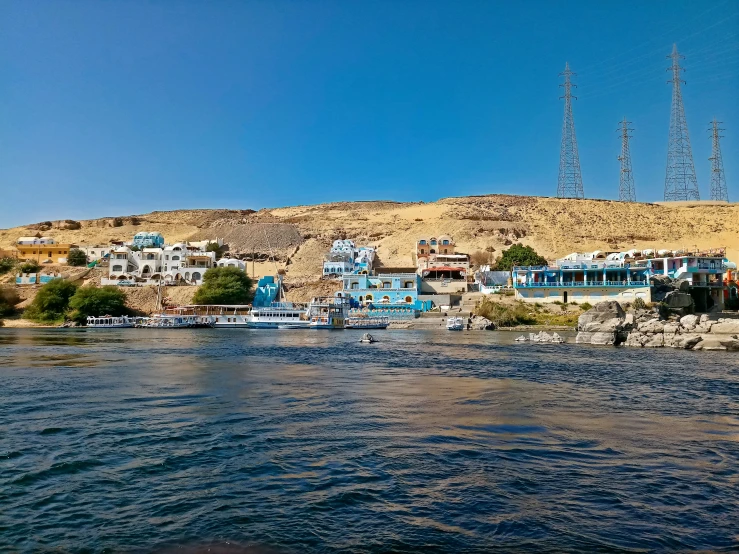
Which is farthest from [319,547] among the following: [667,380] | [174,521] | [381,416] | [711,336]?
[711,336]

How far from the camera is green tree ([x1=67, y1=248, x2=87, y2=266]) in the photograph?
88.3 metres

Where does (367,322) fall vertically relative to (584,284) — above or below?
below

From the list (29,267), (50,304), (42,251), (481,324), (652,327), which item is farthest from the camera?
(42,251)

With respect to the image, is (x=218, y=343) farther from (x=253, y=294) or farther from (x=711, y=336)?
(x=253, y=294)

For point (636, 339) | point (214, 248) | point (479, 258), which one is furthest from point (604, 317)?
point (214, 248)

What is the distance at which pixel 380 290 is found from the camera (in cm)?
6906

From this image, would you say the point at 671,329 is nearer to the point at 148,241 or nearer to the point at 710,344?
the point at 710,344

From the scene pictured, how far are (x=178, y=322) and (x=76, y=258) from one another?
37.3 meters

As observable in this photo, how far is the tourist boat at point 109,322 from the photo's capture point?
6159 centimetres

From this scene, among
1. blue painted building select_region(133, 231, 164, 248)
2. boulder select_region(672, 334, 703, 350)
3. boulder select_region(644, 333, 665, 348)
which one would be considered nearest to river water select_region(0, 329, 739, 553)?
boulder select_region(672, 334, 703, 350)

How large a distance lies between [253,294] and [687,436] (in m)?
66.3

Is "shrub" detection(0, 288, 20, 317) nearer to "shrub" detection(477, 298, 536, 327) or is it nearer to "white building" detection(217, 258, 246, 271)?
"white building" detection(217, 258, 246, 271)

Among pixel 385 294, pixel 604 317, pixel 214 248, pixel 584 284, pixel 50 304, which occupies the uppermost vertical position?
pixel 214 248

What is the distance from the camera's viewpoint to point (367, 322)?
60312 mm
